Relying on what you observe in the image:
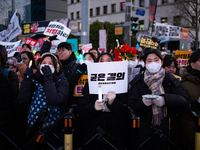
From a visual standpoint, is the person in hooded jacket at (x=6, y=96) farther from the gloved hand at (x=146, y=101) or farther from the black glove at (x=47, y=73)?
the gloved hand at (x=146, y=101)

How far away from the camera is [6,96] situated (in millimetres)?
2711

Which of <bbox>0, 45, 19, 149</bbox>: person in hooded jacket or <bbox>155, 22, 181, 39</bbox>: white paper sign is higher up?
<bbox>155, 22, 181, 39</bbox>: white paper sign

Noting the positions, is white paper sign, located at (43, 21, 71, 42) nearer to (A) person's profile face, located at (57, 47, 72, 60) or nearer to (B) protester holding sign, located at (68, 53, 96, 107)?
(A) person's profile face, located at (57, 47, 72, 60)

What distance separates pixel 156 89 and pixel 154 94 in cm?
7

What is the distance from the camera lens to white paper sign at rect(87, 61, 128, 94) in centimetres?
235

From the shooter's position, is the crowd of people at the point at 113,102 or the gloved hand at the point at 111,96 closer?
the gloved hand at the point at 111,96

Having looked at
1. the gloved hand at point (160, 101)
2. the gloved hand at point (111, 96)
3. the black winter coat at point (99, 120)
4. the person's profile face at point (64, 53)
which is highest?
the person's profile face at point (64, 53)

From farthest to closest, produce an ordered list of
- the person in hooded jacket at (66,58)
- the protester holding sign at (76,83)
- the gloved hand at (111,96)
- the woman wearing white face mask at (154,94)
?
1. the person in hooded jacket at (66,58)
2. the protester holding sign at (76,83)
3. the woman wearing white face mask at (154,94)
4. the gloved hand at (111,96)

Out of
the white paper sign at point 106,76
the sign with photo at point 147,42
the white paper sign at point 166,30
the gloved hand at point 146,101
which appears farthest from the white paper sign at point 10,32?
the white paper sign at point 166,30

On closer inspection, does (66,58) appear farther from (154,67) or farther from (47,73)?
(154,67)

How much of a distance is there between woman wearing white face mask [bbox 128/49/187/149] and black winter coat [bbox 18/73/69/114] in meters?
0.89

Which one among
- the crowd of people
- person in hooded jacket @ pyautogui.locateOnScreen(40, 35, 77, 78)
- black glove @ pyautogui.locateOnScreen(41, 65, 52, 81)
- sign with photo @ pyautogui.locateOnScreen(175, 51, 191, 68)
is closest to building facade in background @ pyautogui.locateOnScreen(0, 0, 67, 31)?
person in hooded jacket @ pyautogui.locateOnScreen(40, 35, 77, 78)

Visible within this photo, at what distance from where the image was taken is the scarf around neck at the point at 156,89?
99.6 inches

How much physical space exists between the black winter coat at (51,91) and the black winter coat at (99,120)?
0.27 m
